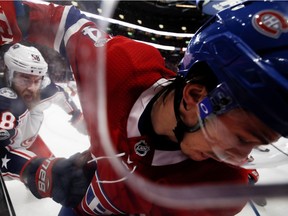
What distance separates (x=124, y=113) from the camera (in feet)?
1.90

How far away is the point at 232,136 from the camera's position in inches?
16.5

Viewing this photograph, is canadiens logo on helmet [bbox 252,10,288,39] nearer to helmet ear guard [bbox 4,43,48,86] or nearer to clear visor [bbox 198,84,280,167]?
clear visor [bbox 198,84,280,167]

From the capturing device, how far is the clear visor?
0.40 m

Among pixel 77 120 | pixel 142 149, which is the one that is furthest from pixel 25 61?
pixel 142 149

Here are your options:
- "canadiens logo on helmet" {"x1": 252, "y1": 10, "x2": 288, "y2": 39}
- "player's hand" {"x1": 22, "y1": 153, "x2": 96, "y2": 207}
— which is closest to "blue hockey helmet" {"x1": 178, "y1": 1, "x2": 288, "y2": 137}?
"canadiens logo on helmet" {"x1": 252, "y1": 10, "x2": 288, "y2": 39}

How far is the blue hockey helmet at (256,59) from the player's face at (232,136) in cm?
1

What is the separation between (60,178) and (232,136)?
39cm

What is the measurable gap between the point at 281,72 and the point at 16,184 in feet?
2.10

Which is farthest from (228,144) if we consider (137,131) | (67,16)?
(67,16)

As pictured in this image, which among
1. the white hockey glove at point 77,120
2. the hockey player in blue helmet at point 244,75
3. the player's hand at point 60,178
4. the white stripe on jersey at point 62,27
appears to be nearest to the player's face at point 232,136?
the hockey player in blue helmet at point 244,75

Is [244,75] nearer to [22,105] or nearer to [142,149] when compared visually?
[142,149]

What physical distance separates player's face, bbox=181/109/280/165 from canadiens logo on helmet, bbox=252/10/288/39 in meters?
0.11

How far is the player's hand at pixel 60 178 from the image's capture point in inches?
25.1

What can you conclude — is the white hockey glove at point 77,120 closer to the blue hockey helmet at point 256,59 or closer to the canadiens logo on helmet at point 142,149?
the canadiens logo on helmet at point 142,149
